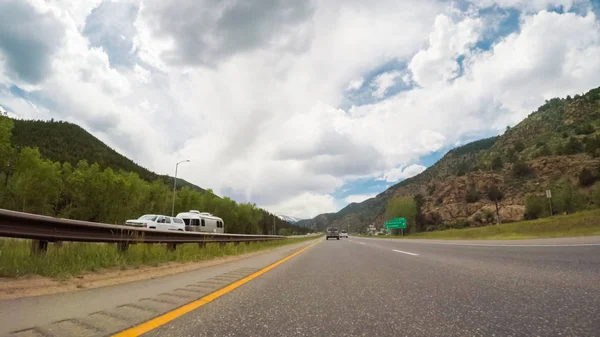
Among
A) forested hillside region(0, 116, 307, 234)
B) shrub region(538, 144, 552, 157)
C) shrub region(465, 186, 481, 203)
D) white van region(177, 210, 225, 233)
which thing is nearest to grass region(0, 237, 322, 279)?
white van region(177, 210, 225, 233)

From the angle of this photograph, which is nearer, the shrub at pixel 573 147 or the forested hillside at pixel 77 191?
the forested hillside at pixel 77 191

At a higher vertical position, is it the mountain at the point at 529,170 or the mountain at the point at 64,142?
the mountain at the point at 64,142

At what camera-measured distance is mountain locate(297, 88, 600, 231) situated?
85.1 meters

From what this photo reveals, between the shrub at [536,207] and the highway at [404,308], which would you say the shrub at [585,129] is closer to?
the shrub at [536,207]

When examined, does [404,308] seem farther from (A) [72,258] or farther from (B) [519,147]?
(B) [519,147]

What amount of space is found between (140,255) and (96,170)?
6060cm

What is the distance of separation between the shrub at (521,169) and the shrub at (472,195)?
501 inches

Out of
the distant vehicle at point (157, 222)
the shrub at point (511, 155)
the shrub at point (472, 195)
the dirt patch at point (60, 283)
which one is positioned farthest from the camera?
the shrub at point (511, 155)

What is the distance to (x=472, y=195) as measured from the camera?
360ft

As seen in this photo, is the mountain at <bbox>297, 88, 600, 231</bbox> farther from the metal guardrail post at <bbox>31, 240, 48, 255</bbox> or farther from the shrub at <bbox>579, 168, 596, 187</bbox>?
the metal guardrail post at <bbox>31, 240, 48, 255</bbox>

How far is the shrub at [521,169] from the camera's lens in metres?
98.3

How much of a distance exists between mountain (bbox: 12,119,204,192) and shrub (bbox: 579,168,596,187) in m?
131

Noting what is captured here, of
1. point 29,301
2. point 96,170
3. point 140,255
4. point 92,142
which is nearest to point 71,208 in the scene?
point 96,170

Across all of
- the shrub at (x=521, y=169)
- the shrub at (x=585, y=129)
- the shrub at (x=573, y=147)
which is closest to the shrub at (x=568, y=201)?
the shrub at (x=573, y=147)
